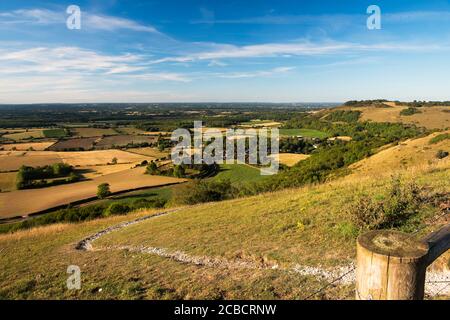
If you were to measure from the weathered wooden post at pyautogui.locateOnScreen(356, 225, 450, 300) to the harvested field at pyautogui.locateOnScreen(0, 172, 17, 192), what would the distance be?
60300 millimetres

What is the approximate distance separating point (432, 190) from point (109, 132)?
126176mm

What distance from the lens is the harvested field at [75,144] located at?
90.0 meters

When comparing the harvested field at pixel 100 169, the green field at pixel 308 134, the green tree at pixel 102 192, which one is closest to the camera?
the green tree at pixel 102 192

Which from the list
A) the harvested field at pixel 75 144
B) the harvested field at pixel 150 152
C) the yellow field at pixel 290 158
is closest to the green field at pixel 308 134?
the yellow field at pixel 290 158

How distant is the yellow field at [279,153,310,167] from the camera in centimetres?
6606

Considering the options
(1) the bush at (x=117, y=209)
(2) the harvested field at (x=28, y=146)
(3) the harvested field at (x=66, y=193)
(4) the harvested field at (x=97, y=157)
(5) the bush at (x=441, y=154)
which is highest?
(5) the bush at (x=441, y=154)

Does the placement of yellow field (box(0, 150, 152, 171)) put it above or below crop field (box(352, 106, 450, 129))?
below

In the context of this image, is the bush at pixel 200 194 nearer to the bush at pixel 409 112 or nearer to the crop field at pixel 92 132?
the bush at pixel 409 112

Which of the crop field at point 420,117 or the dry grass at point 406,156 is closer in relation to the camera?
the dry grass at point 406,156

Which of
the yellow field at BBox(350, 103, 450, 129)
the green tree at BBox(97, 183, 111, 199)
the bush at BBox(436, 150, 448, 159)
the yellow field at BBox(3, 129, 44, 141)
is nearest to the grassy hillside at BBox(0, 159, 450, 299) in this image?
the bush at BBox(436, 150, 448, 159)

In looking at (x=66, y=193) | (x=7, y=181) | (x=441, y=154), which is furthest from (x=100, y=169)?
(x=441, y=154)

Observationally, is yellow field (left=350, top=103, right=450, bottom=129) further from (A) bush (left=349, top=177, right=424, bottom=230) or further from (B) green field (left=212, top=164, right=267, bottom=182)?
(A) bush (left=349, top=177, right=424, bottom=230)

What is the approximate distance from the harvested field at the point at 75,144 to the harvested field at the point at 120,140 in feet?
9.11
